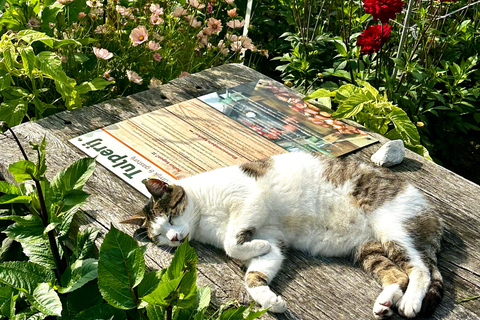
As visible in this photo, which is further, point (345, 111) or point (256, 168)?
point (345, 111)

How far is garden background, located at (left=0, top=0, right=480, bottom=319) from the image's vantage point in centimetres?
187

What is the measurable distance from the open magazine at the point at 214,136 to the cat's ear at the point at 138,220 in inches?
9.3

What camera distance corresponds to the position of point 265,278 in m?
2.05

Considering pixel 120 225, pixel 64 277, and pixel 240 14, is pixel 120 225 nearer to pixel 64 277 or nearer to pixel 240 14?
pixel 64 277

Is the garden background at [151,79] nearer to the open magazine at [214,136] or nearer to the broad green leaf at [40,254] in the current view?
the broad green leaf at [40,254]

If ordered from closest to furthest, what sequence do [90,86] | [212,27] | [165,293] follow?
[165,293] < [90,86] < [212,27]

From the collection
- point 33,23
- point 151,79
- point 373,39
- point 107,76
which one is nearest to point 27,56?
point 33,23

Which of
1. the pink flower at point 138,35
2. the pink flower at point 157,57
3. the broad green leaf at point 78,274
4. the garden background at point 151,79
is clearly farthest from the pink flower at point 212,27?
the broad green leaf at point 78,274

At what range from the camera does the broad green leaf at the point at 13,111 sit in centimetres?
297

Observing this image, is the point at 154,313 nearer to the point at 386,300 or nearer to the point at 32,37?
the point at 386,300

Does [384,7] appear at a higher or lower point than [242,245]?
higher

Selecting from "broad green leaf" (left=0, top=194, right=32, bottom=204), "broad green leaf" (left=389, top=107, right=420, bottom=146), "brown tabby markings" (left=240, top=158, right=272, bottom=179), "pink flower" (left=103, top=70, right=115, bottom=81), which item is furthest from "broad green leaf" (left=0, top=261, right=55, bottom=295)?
"broad green leaf" (left=389, top=107, right=420, bottom=146)

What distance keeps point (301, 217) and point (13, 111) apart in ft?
6.15

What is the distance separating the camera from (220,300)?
199cm
